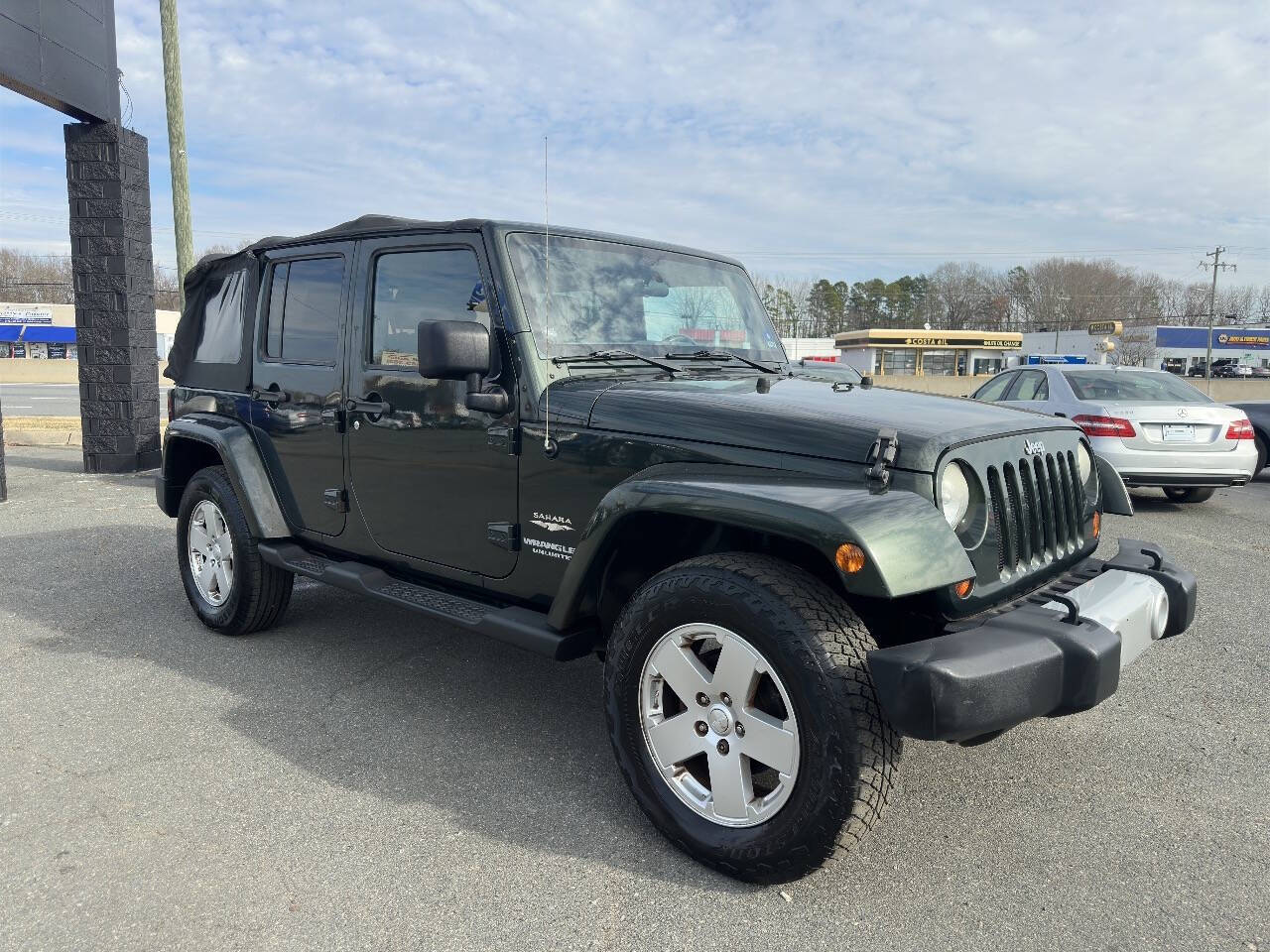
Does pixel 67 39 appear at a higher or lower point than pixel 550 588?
higher

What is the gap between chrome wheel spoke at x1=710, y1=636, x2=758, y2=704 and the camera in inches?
99.7

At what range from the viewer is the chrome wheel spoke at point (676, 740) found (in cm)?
269

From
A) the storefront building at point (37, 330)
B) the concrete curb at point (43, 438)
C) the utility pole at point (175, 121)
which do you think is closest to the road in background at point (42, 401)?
the concrete curb at point (43, 438)

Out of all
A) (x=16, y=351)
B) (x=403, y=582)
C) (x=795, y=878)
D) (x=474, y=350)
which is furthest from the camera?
(x=16, y=351)

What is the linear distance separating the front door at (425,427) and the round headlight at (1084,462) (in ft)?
6.94

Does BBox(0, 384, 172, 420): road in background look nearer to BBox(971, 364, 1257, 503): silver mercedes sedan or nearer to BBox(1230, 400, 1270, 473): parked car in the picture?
BBox(971, 364, 1257, 503): silver mercedes sedan

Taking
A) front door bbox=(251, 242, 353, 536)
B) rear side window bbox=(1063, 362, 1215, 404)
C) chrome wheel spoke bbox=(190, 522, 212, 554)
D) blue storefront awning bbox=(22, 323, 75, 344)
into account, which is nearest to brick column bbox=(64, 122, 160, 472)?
chrome wheel spoke bbox=(190, 522, 212, 554)

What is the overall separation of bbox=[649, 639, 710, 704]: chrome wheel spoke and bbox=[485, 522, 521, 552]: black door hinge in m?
0.86

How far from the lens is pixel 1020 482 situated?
2.90 meters

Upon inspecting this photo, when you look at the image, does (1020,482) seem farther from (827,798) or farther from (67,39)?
(67,39)

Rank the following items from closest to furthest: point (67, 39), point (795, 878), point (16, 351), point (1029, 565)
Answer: point (795, 878) → point (1029, 565) → point (67, 39) → point (16, 351)

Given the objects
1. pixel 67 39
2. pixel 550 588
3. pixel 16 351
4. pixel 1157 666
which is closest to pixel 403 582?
pixel 550 588

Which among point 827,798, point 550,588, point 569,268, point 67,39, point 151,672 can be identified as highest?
point 67,39

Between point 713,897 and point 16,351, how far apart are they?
7874 centimetres
